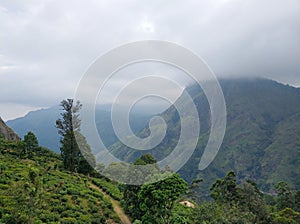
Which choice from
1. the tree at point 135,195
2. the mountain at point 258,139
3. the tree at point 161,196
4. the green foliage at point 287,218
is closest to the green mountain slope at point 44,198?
the tree at point 135,195

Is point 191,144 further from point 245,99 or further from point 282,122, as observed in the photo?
point 245,99

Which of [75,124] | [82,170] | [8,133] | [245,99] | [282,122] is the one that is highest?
[245,99]

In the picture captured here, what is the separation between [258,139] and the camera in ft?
478

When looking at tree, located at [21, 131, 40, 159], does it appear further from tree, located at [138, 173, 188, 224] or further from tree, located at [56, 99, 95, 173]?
tree, located at [138, 173, 188, 224]

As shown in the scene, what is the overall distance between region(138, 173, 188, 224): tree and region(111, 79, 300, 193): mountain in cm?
6757

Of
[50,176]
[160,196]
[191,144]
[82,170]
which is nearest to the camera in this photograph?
[191,144]

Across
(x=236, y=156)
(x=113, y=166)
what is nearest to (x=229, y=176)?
(x=113, y=166)

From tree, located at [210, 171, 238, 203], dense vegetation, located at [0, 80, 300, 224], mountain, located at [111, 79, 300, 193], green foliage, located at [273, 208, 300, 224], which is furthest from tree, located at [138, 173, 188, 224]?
mountain, located at [111, 79, 300, 193]

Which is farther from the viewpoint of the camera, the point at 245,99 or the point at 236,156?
the point at 245,99

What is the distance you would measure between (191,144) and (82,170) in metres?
22.7

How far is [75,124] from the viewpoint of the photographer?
29812 mm

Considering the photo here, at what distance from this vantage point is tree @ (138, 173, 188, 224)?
16797 millimetres

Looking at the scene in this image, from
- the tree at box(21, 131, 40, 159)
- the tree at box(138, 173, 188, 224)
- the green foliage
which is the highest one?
the tree at box(21, 131, 40, 159)

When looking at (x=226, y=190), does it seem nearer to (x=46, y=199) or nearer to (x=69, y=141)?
(x=69, y=141)
